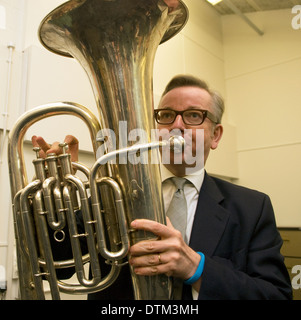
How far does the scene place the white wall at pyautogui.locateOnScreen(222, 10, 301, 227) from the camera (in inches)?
121

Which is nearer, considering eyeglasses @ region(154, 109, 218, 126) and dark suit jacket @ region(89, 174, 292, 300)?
dark suit jacket @ region(89, 174, 292, 300)

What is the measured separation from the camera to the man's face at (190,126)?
0.98 m

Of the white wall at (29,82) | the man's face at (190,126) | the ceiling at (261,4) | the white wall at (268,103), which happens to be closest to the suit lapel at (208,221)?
the man's face at (190,126)

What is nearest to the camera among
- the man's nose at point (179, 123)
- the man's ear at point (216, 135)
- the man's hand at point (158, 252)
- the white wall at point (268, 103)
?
the man's hand at point (158, 252)

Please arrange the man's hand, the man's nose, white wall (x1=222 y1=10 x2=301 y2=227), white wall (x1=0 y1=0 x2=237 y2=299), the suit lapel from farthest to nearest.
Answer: white wall (x1=222 y1=10 x2=301 y2=227) → white wall (x1=0 y1=0 x2=237 y2=299) → the man's nose → the suit lapel → the man's hand

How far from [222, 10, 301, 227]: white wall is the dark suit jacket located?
7.75ft

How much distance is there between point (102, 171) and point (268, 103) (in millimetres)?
3026

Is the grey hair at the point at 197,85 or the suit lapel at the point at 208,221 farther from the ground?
the grey hair at the point at 197,85

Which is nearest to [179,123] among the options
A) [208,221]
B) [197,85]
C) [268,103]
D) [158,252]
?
[197,85]

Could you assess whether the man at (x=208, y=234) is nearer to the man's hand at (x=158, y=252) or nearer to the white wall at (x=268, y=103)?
the man's hand at (x=158, y=252)

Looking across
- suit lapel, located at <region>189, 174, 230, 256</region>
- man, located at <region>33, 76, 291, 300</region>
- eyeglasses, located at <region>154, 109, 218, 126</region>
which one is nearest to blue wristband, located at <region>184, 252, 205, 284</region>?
man, located at <region>33, 76, 291, 300</region>

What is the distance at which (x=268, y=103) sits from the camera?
10.8 ft

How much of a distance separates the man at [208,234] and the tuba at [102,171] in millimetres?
52

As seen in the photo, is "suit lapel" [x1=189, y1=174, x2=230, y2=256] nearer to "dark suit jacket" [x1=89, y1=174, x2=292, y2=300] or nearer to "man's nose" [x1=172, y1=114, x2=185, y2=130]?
"dark suit jacket" [x1=89, y1=174, x2=292, y2=300]
